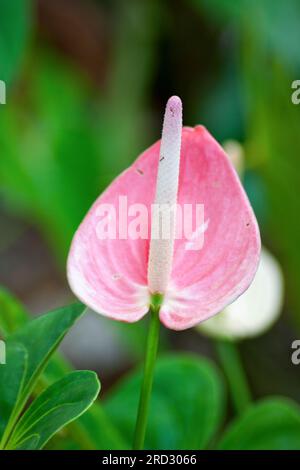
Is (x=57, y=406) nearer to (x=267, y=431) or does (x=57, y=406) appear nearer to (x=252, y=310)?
(x=267, y=431)

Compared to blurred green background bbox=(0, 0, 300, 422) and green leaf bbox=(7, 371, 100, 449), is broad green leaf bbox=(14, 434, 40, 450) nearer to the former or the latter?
green leaf bbox=(7, 371, 100, 449)

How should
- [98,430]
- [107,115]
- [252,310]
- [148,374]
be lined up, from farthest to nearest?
[107,115] → [252,310] → [98,430] → [148,374]

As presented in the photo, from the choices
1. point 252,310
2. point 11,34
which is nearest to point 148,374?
point 252,310

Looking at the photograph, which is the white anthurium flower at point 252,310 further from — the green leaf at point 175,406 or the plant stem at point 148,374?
the plant stem at point 148,374

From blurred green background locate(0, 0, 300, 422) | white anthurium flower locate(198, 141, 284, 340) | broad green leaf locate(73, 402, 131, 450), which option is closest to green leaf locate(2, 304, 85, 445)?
broad green leaf locate(73, 402, 131, 450)

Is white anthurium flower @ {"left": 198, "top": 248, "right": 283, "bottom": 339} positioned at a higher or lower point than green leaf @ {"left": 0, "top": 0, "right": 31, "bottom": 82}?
lower

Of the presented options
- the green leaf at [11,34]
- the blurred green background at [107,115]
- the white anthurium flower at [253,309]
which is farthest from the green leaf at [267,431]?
the blurred green background at [107,115]

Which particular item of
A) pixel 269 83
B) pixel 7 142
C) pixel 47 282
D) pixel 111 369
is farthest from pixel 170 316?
pixel 47 282
